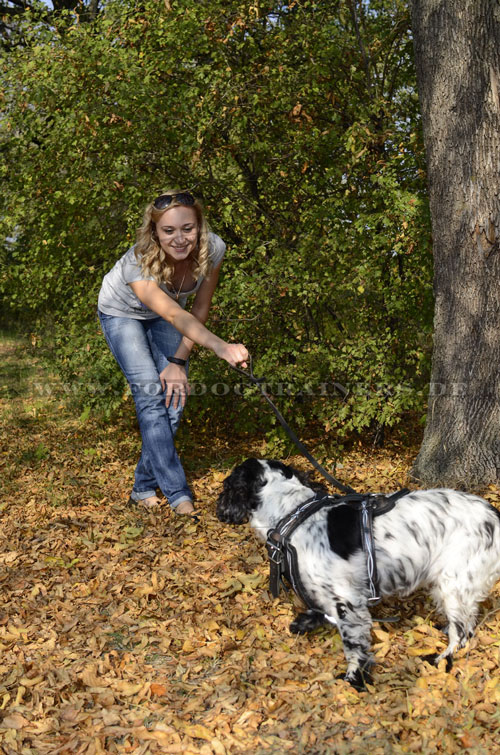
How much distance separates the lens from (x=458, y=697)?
2818 mm

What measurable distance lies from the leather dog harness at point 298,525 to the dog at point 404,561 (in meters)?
0.03

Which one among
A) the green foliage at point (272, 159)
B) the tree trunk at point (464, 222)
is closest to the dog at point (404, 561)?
the tree trunk at point (464, 222)

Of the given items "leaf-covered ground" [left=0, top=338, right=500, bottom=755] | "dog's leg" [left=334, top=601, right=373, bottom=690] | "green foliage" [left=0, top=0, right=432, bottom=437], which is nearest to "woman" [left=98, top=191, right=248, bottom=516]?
"leaf-covered ground" [left=0, top=338, right=500, bottom=755]

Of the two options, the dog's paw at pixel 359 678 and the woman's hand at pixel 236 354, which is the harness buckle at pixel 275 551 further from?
the woman's hand at pixel 236 354

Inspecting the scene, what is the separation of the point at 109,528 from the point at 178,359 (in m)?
1.38

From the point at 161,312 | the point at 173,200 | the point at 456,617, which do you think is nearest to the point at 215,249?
the point at 173,200

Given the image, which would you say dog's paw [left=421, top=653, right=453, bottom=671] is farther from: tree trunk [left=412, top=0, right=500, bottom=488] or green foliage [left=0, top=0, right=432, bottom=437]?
green foliage [left=0, top=0, right=432, bottom=437]

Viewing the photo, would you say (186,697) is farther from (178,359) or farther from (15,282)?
(15,282)

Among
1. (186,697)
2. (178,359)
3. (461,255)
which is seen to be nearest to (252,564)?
(186,697)

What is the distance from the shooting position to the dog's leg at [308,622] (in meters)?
3.39

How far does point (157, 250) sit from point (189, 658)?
2.59 metres

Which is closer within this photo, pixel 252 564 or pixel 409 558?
pixel 409 558

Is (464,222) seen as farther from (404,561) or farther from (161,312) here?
(404,561)

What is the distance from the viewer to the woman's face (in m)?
4.32
